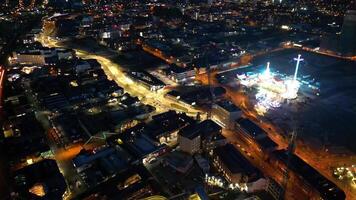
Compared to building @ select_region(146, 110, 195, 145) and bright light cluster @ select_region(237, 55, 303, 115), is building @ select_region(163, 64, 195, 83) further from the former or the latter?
building @ select_region(146, 110, 195, 145)

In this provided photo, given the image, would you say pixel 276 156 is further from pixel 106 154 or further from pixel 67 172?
pixel 67 172

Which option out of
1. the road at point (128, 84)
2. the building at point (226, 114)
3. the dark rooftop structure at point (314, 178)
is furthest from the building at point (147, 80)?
the dark rooftop structure at point (314, 178)

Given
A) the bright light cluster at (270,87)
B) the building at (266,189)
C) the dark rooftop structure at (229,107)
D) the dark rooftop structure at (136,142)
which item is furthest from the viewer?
the bright light cluster at (270,87)

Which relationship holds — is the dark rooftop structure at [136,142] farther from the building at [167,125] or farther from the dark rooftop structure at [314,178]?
the dark rooftop structure at [314,178]

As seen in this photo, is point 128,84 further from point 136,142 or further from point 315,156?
point 315,156

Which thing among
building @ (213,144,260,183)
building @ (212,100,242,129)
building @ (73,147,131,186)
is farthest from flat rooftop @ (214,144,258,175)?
building @ (73,147,131,186)

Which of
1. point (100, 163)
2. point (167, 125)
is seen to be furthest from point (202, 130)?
point (100, 163)
